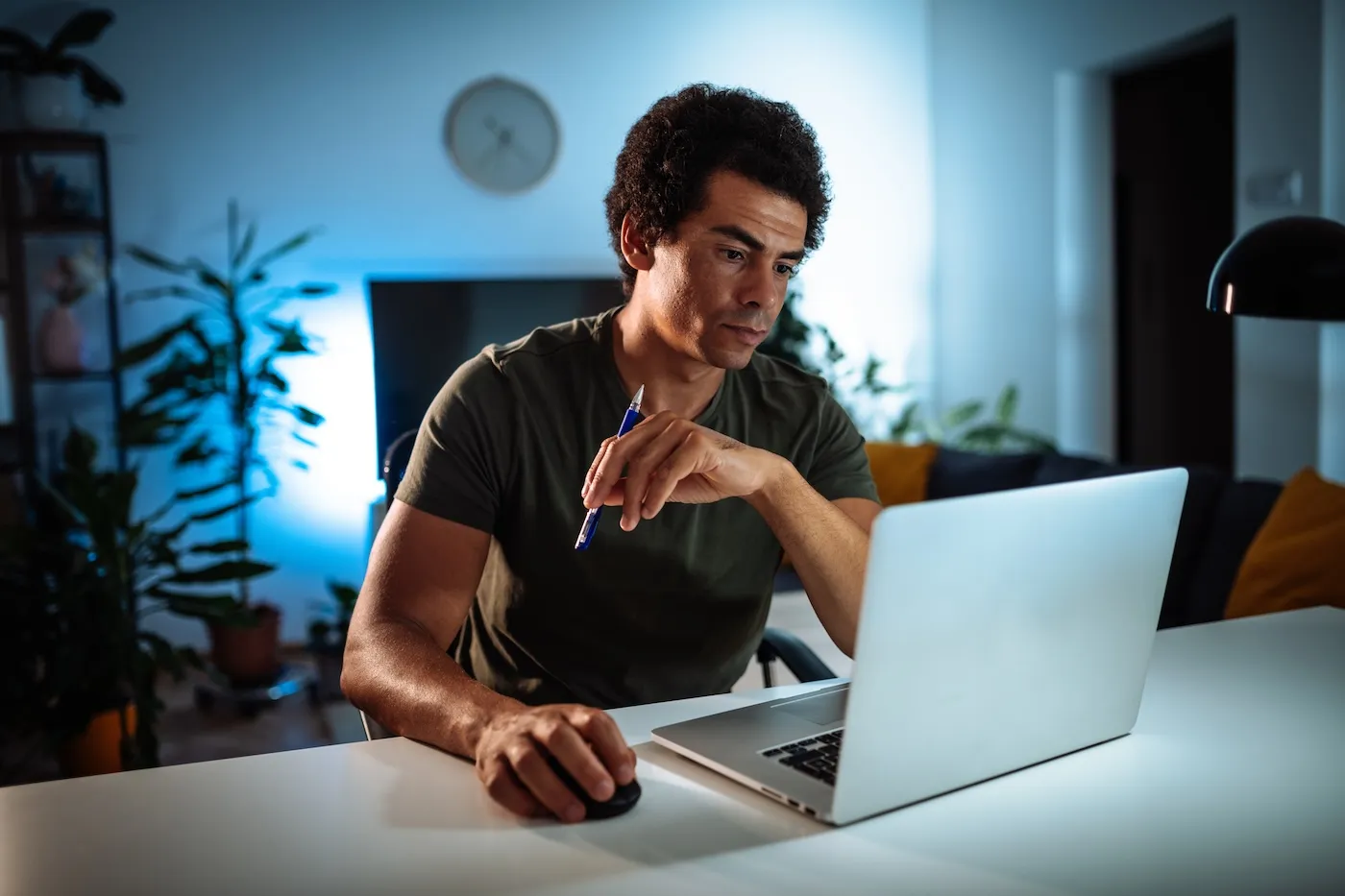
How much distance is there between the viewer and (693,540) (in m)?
1.46

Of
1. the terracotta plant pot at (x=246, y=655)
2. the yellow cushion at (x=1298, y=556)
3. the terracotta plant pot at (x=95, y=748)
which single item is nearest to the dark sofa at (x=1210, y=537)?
the yellow cushion at (x=1298, y=556)

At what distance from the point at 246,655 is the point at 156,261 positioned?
140 cm

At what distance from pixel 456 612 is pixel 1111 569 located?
0.74 meters

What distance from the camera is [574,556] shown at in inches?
56.7

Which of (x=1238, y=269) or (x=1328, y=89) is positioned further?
(x=1328, y=89)

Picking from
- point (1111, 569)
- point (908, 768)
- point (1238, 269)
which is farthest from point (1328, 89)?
point (908, 768)

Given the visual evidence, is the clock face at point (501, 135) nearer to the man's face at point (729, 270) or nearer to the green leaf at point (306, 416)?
the green leaf at point (306, 416)

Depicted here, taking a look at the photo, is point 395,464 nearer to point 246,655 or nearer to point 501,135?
point 246,655

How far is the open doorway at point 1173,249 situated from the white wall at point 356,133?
146cm

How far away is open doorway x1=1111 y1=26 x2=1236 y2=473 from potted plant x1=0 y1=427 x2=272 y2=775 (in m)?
3.43

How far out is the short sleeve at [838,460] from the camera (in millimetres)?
1561

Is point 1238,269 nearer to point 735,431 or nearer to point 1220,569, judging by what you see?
point 735,431

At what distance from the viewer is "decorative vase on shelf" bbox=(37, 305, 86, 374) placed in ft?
12.7

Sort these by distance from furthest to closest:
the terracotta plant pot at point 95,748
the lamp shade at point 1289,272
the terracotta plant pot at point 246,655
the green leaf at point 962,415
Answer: the green leaf at point 962,415 < the terracotta plant pot at point 246,655 < the terracotta plant pot at point 95,748 < the lamp shade at point 1289,272
